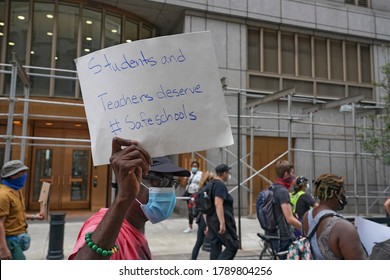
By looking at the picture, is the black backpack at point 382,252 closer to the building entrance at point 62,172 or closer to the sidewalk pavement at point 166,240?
the sidewalk pavement at point 166,240

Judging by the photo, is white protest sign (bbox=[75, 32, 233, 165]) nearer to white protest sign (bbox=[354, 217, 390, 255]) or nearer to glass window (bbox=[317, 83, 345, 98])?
white protest sign (bbox=[354, 217, 390, 255])

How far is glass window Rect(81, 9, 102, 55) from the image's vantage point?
1112cm

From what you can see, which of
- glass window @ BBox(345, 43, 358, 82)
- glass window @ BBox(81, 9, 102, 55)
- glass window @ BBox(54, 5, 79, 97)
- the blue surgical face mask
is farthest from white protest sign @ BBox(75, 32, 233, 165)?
glass window @ BBox(345, 43, 358, 82)

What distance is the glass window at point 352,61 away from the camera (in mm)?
12961

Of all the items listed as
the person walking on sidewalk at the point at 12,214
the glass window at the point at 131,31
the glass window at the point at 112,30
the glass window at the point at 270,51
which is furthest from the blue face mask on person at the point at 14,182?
the glass window at the point at 270,51

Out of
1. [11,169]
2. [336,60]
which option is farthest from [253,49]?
[11,169]

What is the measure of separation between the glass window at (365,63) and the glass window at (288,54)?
2963 millimetres

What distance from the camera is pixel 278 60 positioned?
12375mm

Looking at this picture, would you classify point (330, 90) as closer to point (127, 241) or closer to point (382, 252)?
point (382, 252)

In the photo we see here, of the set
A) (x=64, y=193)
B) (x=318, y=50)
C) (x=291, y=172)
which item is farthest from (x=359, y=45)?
(x=64, y=193)

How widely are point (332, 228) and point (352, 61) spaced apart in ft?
41.4

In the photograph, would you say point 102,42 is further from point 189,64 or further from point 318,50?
point 189,64

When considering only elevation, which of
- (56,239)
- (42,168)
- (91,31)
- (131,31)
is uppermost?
(131,31)

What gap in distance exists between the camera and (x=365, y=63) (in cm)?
1328
